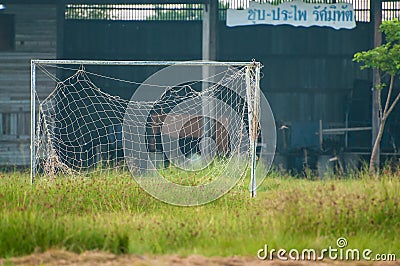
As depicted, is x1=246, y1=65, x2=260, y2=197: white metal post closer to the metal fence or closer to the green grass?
the green grass

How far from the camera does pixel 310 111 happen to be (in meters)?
23.9

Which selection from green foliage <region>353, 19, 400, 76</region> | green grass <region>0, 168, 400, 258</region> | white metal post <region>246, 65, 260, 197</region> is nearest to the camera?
green grass <region>0, 168, 400, 258</region>

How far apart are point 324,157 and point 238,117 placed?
250 centimetres

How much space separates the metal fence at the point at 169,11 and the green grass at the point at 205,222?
11301mm

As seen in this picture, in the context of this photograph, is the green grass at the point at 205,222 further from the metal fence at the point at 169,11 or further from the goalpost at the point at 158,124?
the metal fence at the point at 169,11

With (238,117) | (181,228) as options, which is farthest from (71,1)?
(181,228)

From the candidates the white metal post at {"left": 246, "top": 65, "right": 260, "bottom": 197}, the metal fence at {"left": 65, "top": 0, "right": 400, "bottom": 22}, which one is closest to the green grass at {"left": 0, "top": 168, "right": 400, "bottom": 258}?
the white metal post at {"left": 246, "top": 65, "right": 260, "bottom": 197}

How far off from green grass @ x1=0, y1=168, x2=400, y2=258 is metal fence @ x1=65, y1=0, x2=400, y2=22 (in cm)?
1130

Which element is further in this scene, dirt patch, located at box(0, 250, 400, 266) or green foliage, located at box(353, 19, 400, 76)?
green foliage, located at box(353, 19, 400, 76)

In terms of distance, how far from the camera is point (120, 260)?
29.2 ft

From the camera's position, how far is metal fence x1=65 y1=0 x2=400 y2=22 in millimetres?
23656

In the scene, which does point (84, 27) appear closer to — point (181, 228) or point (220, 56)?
point (220, 56)

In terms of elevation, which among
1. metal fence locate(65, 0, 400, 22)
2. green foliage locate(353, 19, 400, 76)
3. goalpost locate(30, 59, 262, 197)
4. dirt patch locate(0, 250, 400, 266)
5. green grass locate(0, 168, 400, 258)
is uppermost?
metal fence locate(65, 0, 400, 22)

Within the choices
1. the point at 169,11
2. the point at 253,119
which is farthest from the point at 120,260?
the point at 169,11
